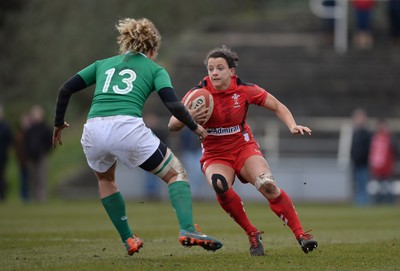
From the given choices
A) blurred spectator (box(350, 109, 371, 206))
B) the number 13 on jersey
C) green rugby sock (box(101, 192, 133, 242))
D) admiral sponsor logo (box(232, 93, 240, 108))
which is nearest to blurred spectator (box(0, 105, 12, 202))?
blurred spectator (box(350, 109, 371, 206))

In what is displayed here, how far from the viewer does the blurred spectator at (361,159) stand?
24.3 metres

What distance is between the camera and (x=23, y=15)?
1209 inches

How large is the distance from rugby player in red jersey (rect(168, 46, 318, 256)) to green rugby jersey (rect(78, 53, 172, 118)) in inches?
26.4

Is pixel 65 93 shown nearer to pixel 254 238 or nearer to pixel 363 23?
pixel 254 238

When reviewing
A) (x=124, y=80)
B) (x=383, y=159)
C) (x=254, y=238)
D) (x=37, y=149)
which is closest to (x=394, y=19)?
(x=383, y=159)

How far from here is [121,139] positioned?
9.37 meters

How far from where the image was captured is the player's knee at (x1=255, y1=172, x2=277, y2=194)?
33.3 ft

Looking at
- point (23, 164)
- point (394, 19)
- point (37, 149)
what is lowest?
point (23, 164)

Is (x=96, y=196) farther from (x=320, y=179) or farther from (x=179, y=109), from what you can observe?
(x=179, y=109)

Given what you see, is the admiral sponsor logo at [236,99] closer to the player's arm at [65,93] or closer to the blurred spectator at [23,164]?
the player's arm at [65,93]

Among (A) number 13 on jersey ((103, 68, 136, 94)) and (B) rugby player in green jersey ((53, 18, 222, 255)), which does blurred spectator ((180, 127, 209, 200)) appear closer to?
(B) rugby player in green jersey ((53, 18, 222, 255))

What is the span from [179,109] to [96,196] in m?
18.4

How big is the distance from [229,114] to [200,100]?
1.49ft

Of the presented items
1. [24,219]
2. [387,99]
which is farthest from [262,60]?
[24,219]
